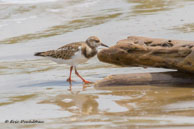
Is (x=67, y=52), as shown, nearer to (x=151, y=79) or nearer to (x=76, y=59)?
(x=76, y=59)

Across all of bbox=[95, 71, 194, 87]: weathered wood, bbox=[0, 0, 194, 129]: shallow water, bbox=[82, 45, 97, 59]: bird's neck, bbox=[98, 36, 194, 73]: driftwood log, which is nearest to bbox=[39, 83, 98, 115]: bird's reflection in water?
bbox=[0, 0, 194, 129]: shallow water

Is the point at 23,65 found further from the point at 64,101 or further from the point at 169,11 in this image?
the point at 169,11

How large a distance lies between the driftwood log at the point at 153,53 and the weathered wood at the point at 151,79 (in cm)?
16

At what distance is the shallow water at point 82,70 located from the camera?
16.9ft

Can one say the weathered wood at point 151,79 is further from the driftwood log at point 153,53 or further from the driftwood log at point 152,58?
the driftwood log at point 153,53

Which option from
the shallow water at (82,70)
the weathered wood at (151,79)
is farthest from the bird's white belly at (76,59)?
the weathered wood at (151,79)

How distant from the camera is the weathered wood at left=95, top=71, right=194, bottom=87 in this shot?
263 inches

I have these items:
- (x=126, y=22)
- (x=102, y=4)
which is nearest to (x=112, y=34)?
(x=126, y=22)

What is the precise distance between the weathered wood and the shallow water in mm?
161

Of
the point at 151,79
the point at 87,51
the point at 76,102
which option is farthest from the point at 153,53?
the point at 87,51

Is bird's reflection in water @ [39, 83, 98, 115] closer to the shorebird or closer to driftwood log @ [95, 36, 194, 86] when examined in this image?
driftwood log @ [95, 36, 194, 86]

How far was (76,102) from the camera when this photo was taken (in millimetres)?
6070

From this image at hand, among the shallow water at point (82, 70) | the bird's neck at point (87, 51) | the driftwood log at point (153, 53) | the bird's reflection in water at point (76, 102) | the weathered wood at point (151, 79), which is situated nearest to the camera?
the shallow water at point (82, 70)

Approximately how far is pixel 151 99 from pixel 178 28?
5.46m
